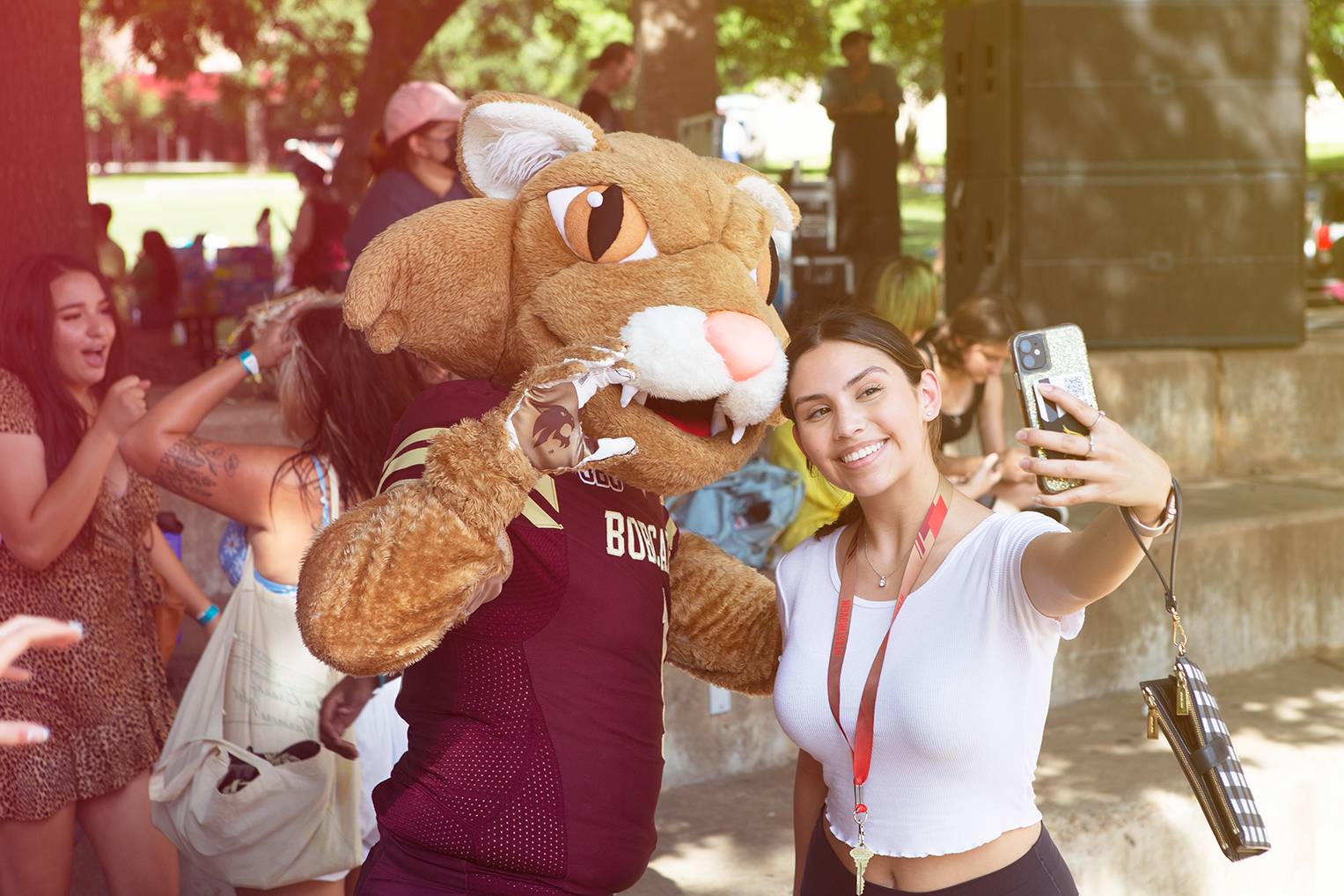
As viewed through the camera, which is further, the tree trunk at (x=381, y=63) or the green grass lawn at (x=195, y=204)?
the green grass lawn at (x=195, y=204)

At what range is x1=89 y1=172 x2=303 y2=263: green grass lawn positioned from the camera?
30.2 meters

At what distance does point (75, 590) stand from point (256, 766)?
2.09 ft

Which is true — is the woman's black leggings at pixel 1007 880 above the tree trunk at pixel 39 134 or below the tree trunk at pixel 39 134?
below

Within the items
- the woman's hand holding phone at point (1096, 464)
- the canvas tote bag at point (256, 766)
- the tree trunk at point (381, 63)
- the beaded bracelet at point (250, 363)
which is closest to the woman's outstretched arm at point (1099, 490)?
the woman's hand holding phone at point (1096, 464)

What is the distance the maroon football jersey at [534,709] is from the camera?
232 cm

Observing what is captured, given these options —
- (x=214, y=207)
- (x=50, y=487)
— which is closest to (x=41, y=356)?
(x=50, y=487)

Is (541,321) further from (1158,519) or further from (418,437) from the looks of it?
(1158,519)

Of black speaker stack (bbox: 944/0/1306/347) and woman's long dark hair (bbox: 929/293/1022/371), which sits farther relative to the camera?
black speaker stack (bbox: 944/0/1306/347)

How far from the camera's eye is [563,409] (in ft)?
7.07

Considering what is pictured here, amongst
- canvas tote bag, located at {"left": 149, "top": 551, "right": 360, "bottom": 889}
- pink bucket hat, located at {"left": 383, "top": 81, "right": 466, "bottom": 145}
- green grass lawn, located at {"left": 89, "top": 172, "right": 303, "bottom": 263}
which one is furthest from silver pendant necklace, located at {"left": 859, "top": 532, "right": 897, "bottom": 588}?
green grass lawn, located at {"left": 89, "top": 172, "right": 303, "bottom": 263}

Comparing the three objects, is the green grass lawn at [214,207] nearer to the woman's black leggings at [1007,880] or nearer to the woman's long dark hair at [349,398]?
the woman's long dark hair at [349,398]

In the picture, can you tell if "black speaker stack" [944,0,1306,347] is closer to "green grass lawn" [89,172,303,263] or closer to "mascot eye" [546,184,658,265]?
"mascot eye" [546,184,658,265]

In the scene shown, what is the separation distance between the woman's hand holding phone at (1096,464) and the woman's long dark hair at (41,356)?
2286 mm

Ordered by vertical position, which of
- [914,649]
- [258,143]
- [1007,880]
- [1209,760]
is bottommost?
[1007,880]
